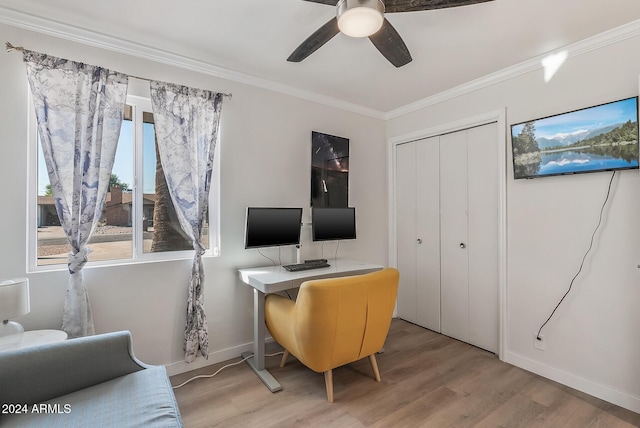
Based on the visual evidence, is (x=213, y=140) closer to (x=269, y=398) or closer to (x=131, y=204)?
(x=131, y=204)

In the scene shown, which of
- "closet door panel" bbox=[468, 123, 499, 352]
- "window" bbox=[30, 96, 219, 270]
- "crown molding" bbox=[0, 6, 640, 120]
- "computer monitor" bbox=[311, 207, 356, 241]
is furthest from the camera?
"computer monitor" bbox=[311, 207, 356, 241]

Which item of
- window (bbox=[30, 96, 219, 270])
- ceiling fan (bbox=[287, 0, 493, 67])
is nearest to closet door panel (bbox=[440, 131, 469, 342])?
ceiling fan (bbox=[287, 0, 493, 67])

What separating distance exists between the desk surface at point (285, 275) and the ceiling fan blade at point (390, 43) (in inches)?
65.8

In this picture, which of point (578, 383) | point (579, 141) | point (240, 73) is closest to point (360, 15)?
point (240, 73)

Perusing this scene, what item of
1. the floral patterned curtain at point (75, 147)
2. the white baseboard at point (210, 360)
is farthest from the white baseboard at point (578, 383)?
the floral patterned curtain at point (75, 147)

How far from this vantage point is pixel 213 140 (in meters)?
2.50

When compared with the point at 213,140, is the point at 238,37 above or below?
above

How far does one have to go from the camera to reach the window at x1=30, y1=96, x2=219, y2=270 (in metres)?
2.24

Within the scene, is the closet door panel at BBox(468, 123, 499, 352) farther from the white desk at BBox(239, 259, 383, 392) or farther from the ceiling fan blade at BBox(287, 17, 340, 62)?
the ceiling fan blade at BBox(287, 17, 340, 62)

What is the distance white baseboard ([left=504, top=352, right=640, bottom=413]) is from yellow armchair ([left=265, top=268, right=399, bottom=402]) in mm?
1273

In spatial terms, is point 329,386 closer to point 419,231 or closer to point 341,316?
point 341,316

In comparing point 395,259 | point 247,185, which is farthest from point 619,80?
point 247,185

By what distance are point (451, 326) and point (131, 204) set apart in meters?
3.20

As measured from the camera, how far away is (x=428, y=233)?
3.41m
